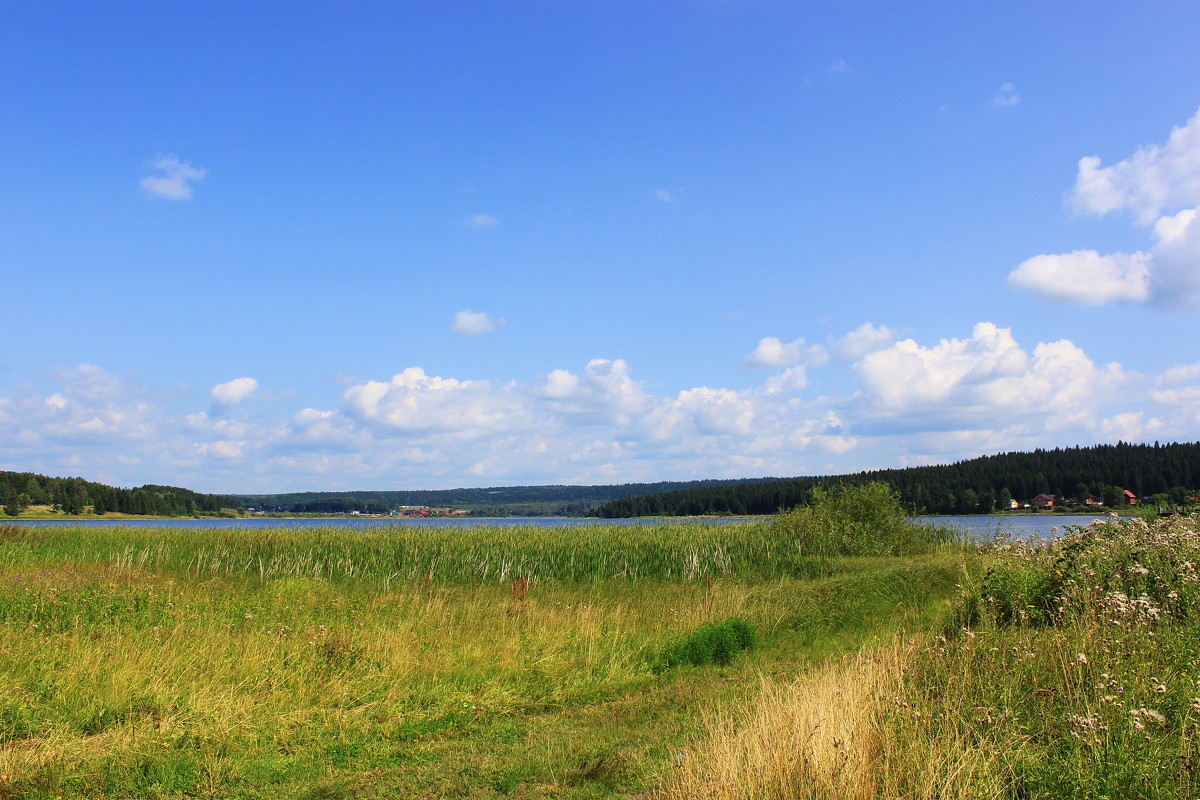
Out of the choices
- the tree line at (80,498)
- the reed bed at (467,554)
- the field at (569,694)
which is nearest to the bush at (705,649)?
the field at (569,694)

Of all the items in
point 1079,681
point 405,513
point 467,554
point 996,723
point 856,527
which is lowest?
point 405,513

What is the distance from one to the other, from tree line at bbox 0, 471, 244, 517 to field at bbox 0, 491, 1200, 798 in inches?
4274

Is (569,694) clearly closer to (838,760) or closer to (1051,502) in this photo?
(838,760)

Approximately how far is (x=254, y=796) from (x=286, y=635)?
4.86 m

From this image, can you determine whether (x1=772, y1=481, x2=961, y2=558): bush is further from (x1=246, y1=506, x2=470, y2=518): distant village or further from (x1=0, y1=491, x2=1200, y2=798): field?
(x1=246, y1=506, x2=470, y2=518): distant village

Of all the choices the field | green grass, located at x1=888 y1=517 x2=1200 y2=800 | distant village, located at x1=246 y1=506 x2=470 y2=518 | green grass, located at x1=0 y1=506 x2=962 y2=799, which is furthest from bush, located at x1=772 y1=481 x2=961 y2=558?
distant village, located at x1=246 y1=506 x2=470 y2=518

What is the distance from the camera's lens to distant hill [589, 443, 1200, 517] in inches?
3339

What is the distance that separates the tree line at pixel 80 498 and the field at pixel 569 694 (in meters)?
109

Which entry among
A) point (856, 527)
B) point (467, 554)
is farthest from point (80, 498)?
point (856, 527)

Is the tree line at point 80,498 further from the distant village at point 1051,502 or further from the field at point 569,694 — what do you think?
the distant village at point 1051,502

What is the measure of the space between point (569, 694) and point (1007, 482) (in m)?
99.9

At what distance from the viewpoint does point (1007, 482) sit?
3738 inches

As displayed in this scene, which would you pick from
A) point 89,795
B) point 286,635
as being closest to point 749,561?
point 286,635

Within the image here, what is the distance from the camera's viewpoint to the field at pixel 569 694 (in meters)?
5.18
